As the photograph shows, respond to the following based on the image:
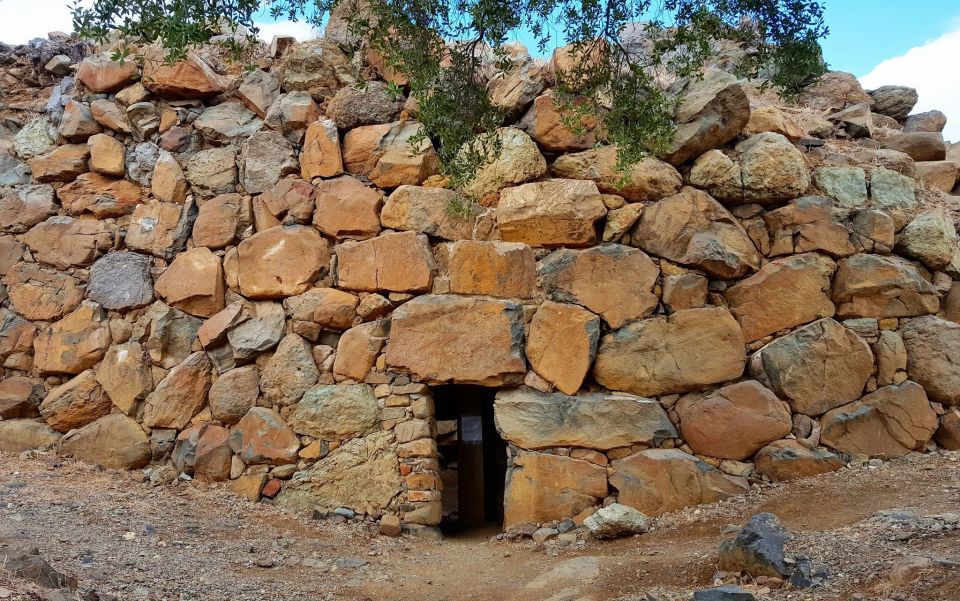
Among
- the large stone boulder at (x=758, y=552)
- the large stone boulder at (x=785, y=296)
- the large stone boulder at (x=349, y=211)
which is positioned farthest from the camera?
the large stone boulder at (x=349, y=211)

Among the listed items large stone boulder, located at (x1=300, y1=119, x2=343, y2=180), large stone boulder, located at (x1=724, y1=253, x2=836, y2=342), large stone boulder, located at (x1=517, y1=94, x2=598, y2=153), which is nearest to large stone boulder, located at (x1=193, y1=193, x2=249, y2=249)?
large stone boulder, located at (x1=300, y1=119, x2=343, y2=180)

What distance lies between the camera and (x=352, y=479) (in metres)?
6.30

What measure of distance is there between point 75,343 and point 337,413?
2.94 metres

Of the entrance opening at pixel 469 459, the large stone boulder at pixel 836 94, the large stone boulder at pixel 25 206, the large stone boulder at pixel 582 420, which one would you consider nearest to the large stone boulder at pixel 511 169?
the large stone boulder at pixel 582 420

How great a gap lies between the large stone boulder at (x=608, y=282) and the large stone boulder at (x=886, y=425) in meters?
1.85

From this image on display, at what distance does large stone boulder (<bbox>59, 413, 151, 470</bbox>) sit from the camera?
6.67 m

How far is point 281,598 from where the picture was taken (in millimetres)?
4414

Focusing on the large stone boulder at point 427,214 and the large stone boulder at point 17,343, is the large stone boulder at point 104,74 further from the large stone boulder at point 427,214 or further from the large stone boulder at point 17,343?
the large stone boulder at point 427,214

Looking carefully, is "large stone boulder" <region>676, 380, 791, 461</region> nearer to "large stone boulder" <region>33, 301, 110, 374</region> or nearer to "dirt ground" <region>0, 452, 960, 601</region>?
"dirt ground" <region>0, 452, 960, 601</region>

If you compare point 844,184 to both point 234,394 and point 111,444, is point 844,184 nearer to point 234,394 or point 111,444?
point 234,394

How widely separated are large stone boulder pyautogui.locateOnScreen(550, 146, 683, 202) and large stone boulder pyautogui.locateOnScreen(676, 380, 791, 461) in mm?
1921

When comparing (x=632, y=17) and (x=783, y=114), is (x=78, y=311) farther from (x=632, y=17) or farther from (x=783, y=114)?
(x=783, y=114)

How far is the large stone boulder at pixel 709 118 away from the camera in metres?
6.54

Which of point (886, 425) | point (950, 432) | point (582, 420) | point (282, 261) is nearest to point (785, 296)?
point (886, 425)
